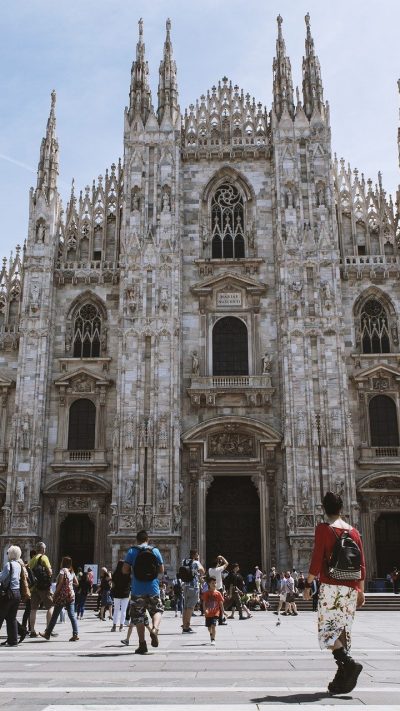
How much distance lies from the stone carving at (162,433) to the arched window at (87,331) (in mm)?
4655

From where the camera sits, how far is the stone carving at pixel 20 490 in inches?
1120

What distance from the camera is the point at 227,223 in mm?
32969

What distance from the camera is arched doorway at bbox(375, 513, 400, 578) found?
92.7ft

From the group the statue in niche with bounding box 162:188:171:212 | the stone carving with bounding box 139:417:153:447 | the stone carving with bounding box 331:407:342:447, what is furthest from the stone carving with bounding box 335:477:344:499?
the statue in niche with bounding box 162:188:171:212

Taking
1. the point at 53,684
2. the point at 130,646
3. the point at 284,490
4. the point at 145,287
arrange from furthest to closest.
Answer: the point at 145,287 < the point at 284,490 < the point at 130,646 < the point at 53,684

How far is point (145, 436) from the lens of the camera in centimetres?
2869

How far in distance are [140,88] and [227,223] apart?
300 inches

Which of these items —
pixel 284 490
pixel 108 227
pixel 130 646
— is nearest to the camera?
pixel 130 646

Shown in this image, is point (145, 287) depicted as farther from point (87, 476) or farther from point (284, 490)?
point (284, 490)

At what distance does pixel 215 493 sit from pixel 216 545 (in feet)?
6.70

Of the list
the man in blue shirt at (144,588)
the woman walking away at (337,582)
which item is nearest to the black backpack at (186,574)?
the man in blue shirt at (144,588)

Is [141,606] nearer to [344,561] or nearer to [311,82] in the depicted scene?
[344,561]

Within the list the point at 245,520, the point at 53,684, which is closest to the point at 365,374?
the point at 245,520
